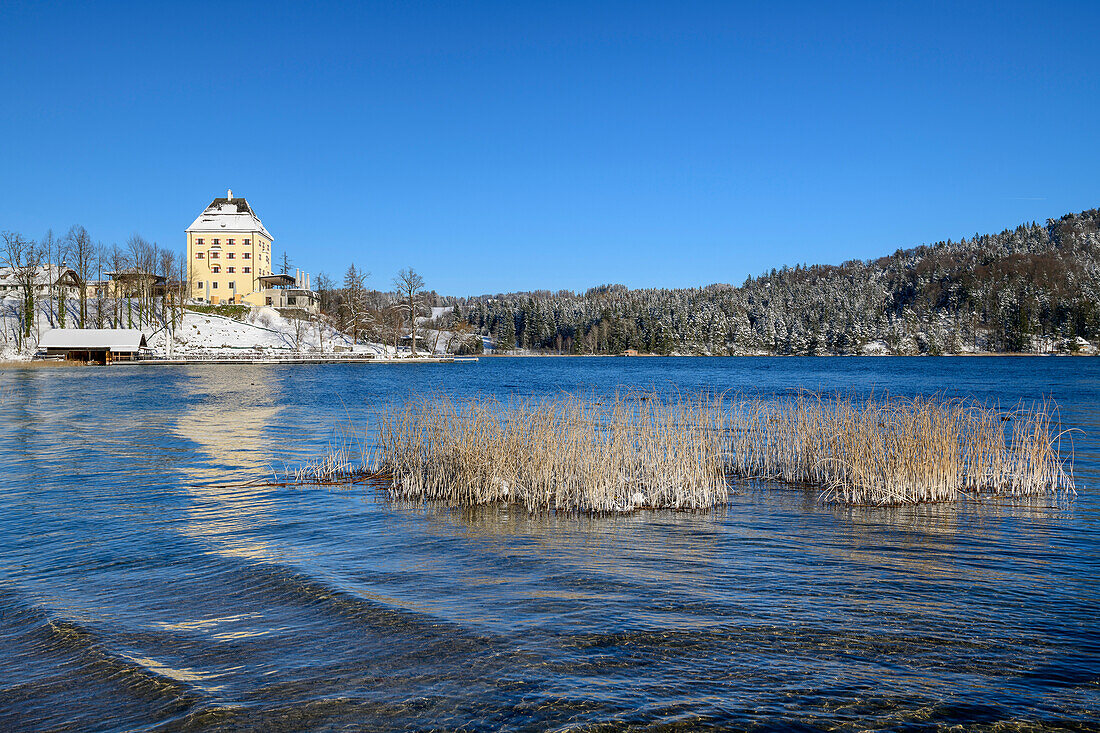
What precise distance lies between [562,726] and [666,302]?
17866cm

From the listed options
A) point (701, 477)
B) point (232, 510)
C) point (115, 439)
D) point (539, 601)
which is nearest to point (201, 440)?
point (115, 439)

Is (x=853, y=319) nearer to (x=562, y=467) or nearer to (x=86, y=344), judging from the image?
(x=86, y=344)

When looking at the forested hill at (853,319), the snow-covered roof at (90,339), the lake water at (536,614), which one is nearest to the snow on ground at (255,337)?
the snow-covered roof at (90,339)

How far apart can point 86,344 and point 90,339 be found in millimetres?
837

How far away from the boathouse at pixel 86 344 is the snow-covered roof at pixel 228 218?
37.3m

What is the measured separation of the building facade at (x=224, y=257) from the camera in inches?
4437

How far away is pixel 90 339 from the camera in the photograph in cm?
7762

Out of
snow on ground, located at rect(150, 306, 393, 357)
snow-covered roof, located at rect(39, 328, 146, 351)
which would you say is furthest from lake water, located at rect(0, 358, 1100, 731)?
snow on ground, located at rect(150, 306, 393, 357)

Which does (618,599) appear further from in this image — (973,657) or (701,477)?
(701,477)

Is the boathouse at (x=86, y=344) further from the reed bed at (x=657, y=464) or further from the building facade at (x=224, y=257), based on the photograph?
the reed bed at (x=657, y=464)

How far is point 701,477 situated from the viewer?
41.7 feet

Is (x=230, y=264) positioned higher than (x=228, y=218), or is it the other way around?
(x=228, y=218)

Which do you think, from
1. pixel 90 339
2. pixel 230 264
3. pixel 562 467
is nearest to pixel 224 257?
pixel 230 264

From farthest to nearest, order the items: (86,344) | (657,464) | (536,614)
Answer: (86,344), (657,464), (536,614)
